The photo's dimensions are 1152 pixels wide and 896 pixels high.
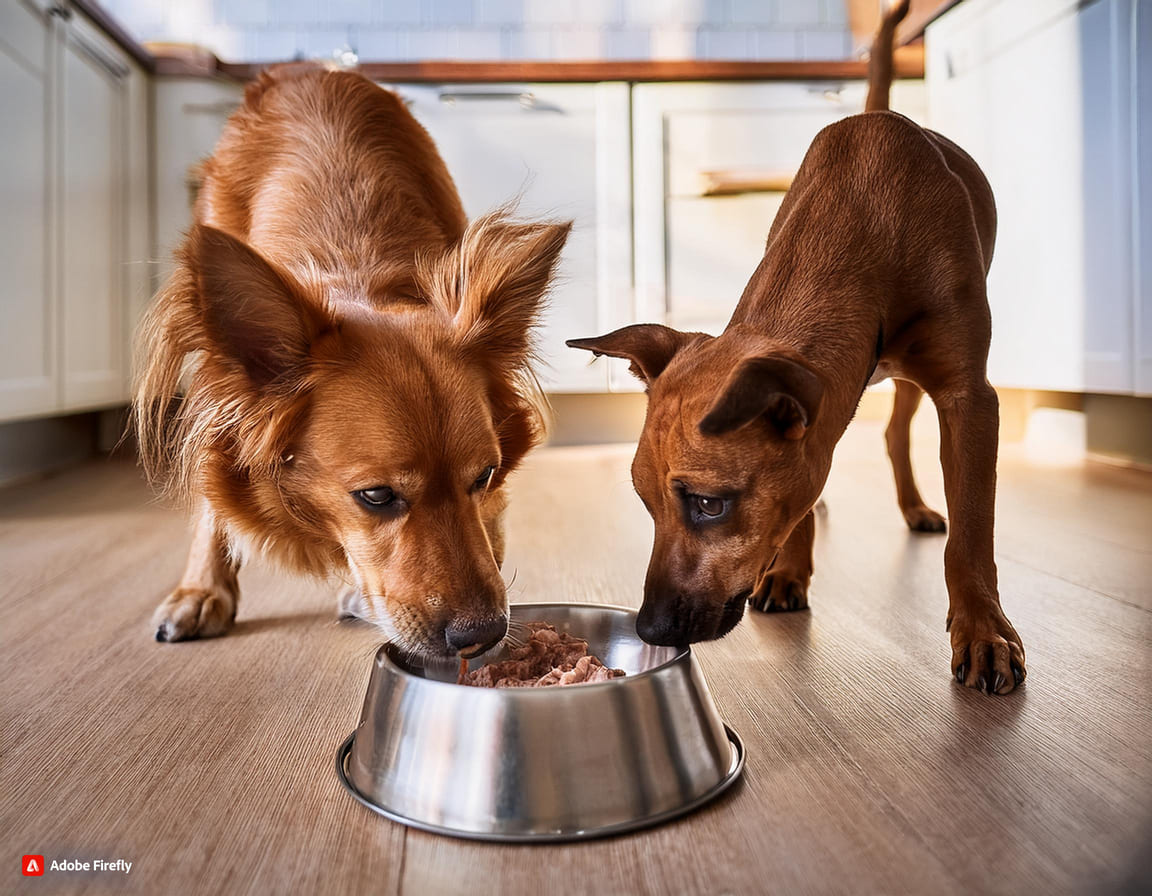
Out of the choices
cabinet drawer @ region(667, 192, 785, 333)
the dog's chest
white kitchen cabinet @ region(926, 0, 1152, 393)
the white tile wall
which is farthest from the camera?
the white tile wall

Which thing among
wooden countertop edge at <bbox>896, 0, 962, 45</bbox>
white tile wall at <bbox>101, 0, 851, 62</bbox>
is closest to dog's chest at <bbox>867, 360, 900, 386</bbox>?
wooden countertop edge at <bbox>896, 0, 962, 45</bbox>

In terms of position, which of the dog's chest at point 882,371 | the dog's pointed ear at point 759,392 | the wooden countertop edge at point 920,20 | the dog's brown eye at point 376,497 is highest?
the wooden countertop edge at point 920,20

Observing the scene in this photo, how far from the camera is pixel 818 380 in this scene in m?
1.33

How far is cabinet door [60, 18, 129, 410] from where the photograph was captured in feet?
11.7

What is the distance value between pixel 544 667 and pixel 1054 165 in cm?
306

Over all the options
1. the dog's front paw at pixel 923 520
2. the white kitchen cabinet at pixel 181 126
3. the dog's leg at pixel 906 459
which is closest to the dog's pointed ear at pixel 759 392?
the dog's leg at pixel 906 459

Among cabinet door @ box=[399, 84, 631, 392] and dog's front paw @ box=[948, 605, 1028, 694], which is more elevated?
cabinet door @ box=[399, 84, 631, 392]

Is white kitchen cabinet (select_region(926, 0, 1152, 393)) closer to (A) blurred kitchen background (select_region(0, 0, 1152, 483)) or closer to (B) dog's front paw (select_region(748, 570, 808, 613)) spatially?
(A) blurred kitchen background (select_region(0, 0, 1152, 483))

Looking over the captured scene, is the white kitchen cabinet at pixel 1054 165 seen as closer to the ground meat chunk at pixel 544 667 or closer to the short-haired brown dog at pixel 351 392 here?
the short-haired brown dog at pixel 351 392

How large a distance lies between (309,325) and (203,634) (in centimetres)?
69

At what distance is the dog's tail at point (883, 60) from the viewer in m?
2.54

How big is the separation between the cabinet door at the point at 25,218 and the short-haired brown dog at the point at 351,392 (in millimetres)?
1526

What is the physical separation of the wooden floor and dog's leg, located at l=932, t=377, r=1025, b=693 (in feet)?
→ 0.16

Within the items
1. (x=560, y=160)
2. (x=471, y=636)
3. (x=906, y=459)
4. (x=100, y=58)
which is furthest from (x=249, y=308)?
(x=560, y=160)
